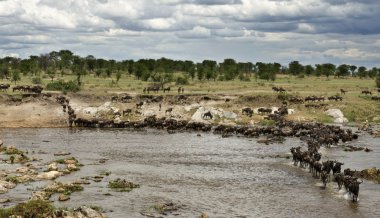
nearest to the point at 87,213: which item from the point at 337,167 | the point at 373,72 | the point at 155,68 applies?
the point at 337,167

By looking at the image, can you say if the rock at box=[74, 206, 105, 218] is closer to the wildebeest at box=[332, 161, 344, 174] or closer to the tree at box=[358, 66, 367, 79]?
the wildebeest at box=[332, 161, 344, 174]

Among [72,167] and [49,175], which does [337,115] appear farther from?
[49,175]

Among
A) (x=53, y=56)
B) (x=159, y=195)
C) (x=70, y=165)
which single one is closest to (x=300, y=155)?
(x=159, y=195)

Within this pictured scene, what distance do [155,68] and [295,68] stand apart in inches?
1737

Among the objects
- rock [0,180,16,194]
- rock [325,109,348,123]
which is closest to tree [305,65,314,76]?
rock [325,109,348,123]

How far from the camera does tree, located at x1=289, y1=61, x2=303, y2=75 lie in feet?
465

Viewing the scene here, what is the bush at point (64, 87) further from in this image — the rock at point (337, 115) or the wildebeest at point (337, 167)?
the wildebeest at point (337, 167)

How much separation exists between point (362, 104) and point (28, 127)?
1762 inches

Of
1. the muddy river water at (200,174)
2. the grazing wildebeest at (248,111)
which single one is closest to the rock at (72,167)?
the muddy river water at (200,174)

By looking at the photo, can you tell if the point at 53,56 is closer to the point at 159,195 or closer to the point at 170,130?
the point at 170,130

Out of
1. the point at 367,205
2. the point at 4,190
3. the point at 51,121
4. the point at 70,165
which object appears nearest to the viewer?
the point at 367,205

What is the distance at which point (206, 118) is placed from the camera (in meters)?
65.5

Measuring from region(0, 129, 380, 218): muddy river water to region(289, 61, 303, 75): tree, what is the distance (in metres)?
90.5

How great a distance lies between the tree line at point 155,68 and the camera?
343 ft
